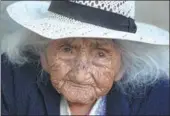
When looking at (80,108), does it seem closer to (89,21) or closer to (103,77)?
(103,77)

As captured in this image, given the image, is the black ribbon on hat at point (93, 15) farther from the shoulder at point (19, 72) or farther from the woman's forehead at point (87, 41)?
the shoulder at point (19, 72)

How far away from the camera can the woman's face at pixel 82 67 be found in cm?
152

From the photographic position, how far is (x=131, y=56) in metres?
1.72

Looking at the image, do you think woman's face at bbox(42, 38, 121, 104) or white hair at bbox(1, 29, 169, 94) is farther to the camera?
white hair at bbox(1, 29, 169, 94)

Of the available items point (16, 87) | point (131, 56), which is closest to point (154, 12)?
point (131, 56)

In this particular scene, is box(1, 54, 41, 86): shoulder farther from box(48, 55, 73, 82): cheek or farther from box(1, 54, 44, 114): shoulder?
box(48, 55, 73, 82): cheek

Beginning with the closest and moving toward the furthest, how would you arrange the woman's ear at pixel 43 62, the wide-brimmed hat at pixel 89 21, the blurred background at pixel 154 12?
the wide-brimmed hat at pixel 89 21 < the woman's ear at pixel 43 62 < the blurred background at pixel 154 12

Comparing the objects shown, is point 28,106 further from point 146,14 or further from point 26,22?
point 146,14

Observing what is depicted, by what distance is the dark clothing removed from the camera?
1.72m

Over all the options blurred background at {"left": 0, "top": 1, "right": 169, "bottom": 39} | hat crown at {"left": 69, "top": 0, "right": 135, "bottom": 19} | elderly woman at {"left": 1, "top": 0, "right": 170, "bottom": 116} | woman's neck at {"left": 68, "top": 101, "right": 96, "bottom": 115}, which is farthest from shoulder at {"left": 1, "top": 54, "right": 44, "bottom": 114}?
blurred background at {"left": 0, "top": 1, "right": 169, "bottom": 39}

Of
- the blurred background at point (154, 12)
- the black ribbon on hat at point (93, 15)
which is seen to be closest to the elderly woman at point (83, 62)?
the black ribbon on hat at point (93, 15)

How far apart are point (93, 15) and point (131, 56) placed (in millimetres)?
297

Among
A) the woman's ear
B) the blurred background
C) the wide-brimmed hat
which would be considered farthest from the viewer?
the blurred background

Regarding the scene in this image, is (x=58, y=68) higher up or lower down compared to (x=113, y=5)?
lower down
